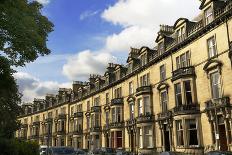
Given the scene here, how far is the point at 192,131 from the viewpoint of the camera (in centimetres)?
3322

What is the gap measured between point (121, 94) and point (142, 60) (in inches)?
309

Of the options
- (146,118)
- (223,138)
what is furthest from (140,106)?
(223,138)

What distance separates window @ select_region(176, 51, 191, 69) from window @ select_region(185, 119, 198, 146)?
5992 mm

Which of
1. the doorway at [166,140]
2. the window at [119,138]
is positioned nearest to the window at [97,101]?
the window at [119,138]

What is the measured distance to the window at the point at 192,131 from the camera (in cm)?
3297

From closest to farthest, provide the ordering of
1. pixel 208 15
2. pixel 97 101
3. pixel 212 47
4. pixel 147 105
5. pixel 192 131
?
pixel 212 47 < pixel 208 15 < pixel 192 131 < pixel 147 105 < pixel 97 101

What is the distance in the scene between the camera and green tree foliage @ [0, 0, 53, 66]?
14.1 m

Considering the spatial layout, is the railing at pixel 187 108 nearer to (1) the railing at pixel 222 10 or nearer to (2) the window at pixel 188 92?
(2) the window at pixel 188 92

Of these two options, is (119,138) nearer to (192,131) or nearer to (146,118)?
(146,118)

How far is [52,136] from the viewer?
76875mm

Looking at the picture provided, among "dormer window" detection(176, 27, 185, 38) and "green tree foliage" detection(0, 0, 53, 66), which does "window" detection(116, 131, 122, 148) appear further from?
"green tree foliage" detection(0, 0, 53, 66)

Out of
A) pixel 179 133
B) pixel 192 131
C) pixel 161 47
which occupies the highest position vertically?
pixel 161 47

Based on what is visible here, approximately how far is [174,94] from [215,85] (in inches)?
230

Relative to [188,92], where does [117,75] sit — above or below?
above
